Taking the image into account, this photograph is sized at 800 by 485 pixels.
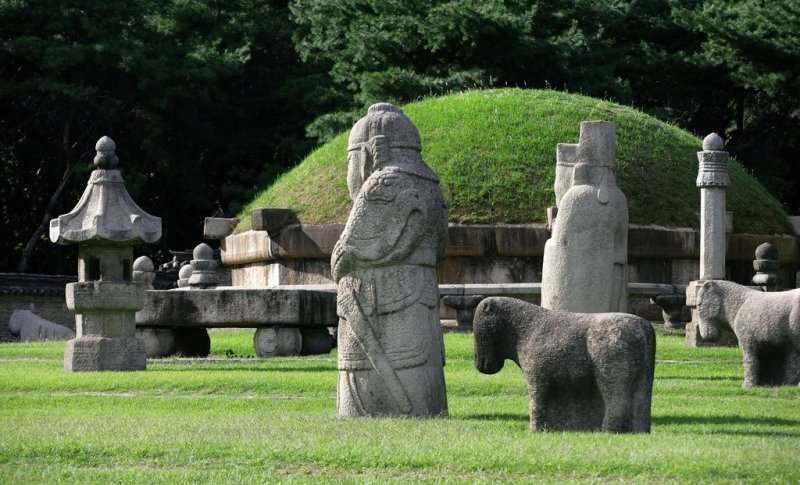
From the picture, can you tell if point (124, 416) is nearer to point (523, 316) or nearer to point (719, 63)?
point (523, 316)

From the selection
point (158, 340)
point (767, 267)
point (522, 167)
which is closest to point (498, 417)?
point (158, 340)

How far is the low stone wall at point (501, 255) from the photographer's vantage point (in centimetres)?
2581

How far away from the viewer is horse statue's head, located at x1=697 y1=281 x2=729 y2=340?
1455 centimetres

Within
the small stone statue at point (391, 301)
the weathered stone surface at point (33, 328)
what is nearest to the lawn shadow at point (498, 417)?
the small stone statue at point (391, 301)

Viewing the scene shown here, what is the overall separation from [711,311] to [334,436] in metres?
5.64

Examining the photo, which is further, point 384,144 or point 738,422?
point 384,144

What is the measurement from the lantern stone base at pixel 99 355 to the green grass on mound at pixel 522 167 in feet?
30.8

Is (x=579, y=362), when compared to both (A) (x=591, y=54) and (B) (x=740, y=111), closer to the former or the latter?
(A) (x=591, y=54)

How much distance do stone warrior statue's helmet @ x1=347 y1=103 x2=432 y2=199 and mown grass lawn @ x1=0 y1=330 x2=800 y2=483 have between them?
2.06 meters

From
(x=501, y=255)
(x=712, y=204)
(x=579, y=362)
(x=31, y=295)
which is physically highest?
(x=712, y=204)

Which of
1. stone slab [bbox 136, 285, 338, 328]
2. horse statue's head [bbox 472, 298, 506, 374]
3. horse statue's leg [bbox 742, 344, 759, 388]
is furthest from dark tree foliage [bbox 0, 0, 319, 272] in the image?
horse statue's head [bbox 472, 298, 506, 374]

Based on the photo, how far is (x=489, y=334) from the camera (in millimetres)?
10867

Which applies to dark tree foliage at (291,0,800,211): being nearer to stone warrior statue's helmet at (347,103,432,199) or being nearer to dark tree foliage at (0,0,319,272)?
dark tree foliage at (0,0,319,272)

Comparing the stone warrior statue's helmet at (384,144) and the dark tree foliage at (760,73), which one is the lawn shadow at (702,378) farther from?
the dark tree foliage at (760,73)
